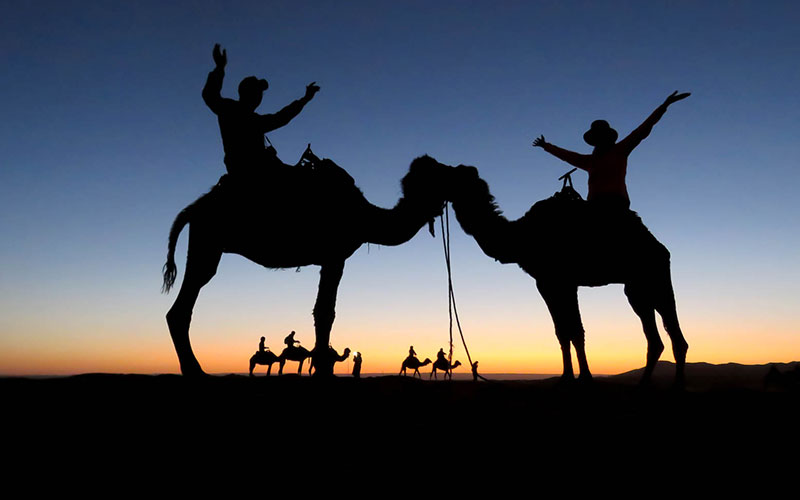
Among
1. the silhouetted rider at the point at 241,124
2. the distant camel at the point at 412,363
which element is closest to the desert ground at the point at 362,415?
the silhouetted rider at the point at 241,124

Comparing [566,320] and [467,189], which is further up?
[467,189]

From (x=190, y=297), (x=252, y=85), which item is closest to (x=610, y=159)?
(x=252, y=85)

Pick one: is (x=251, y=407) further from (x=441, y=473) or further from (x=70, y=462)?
(x=441, y=473)

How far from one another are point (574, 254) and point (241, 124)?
4.40 metres

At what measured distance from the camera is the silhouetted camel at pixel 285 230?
601 centimetres

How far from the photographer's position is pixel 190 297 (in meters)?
5.89

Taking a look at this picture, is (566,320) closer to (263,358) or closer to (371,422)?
(371,422)

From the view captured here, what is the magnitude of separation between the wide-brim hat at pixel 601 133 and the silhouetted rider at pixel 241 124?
4209 mm

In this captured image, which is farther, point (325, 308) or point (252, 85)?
point (252, 85)

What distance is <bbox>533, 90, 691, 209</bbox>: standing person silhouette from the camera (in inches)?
289

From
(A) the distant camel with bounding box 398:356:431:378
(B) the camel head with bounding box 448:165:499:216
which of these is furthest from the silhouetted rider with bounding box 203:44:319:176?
(A) the distant camel with bounding box 398:356:431:378

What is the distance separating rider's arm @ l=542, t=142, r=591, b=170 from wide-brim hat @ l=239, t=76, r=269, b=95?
13.5 feet

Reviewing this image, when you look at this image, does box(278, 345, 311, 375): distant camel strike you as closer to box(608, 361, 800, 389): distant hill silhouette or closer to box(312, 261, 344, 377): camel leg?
box(608, 361, 800, 389): distant hill silhouette

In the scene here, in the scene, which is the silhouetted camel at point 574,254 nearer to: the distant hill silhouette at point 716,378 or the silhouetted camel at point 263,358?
the distant hill silhouette at point 716,378
